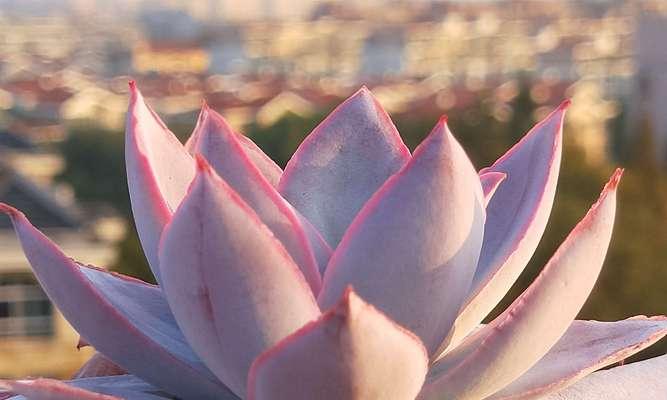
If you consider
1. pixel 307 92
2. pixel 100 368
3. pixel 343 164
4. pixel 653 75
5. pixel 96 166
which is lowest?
pixel 96 166

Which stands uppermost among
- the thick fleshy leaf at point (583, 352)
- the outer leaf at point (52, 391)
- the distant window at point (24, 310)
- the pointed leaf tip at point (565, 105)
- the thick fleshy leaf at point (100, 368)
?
the pointed leaf tip at point (565, 105)

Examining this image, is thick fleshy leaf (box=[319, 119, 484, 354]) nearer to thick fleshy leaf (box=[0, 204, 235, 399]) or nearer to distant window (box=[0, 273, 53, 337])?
thick fleshy leaf (box=[0, 204, 235, 399])

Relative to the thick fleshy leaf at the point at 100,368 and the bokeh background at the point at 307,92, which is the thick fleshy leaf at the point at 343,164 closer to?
the thick fleshy leaf at the point at 100,368

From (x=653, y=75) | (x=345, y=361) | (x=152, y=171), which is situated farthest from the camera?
(x=653, y=75)

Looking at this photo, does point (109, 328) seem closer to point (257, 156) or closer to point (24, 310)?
point (257, 156)

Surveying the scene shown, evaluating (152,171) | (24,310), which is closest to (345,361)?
(152,171)

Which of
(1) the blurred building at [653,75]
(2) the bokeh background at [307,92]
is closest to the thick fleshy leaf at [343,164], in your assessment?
(2) the bokeh background at [307,92]
